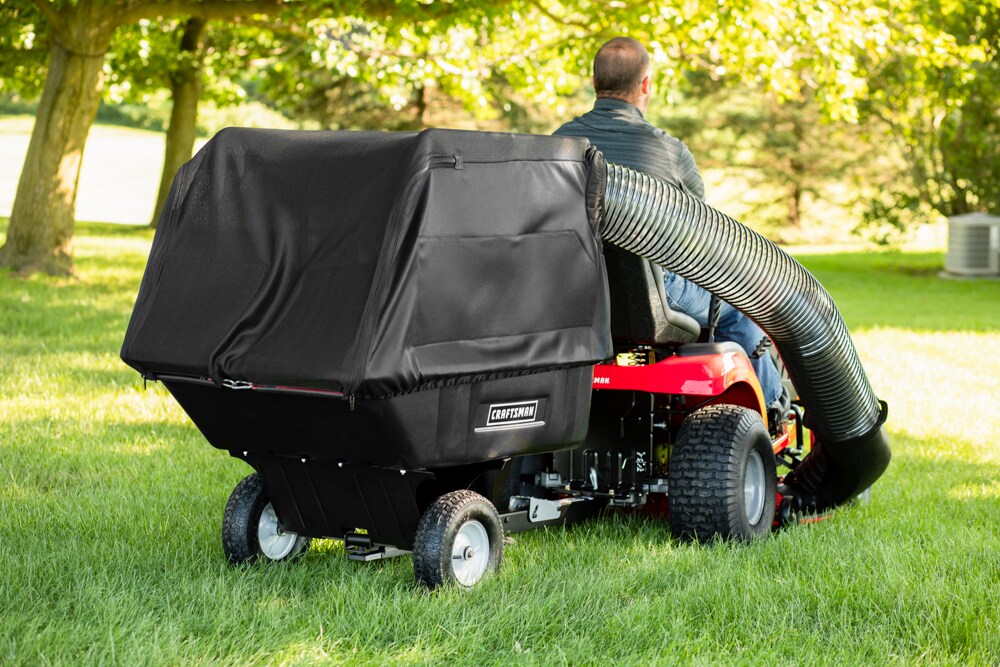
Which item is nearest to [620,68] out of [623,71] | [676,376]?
[623,71]

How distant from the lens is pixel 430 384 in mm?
3715

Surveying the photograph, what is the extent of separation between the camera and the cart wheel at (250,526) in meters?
4.48

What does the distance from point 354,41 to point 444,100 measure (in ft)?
40.4

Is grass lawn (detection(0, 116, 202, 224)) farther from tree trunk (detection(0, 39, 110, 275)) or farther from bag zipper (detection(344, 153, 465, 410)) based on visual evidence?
bag zipper (detection(344, 153, 465, 410))

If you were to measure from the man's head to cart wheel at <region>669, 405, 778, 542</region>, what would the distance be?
53.2 inches

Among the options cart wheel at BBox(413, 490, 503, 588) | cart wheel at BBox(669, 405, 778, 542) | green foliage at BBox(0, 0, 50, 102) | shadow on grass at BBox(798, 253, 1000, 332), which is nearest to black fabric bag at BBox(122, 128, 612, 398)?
cart wheel at BBox(413, 490, 503, 588)

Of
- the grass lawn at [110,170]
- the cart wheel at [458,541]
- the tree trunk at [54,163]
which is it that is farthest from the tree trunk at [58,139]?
the grass lawn at [110,170]

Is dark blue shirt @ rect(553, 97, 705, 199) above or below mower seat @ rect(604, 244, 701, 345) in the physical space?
above

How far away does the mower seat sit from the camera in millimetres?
4770

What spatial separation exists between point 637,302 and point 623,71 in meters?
0.97

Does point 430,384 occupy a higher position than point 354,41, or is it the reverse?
point 354,41

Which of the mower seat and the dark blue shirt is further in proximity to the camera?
the dark blue shirt

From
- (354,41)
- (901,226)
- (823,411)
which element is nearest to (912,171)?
(901,226)

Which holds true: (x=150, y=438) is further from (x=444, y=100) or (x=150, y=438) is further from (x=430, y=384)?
(x=444, y=100)
